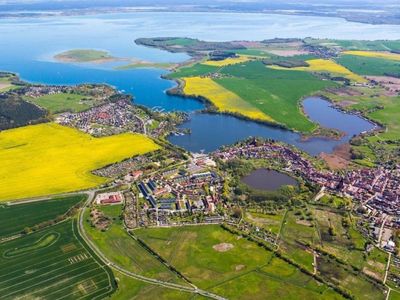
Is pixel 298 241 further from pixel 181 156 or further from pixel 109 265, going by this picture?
pixel 181 156

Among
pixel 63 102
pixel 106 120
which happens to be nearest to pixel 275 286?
pixel 106 120

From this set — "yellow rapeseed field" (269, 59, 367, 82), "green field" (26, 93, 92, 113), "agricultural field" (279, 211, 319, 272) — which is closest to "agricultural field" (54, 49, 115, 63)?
"green field" (26, 93, 92, 113)

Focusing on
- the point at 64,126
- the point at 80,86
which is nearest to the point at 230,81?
the point at 80,86

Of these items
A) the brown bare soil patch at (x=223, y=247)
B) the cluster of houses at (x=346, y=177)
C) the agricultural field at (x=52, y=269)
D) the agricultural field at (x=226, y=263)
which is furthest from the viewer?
the cluster of houses at (x=346, y=177)

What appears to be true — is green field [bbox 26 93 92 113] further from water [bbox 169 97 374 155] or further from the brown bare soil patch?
the brown bare soil patch

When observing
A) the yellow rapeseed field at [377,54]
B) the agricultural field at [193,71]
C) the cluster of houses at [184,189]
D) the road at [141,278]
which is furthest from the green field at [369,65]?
the road at [141,278]

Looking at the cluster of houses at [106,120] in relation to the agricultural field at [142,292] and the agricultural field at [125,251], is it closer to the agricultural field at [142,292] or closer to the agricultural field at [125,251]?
the agricultural field at [125,251]
